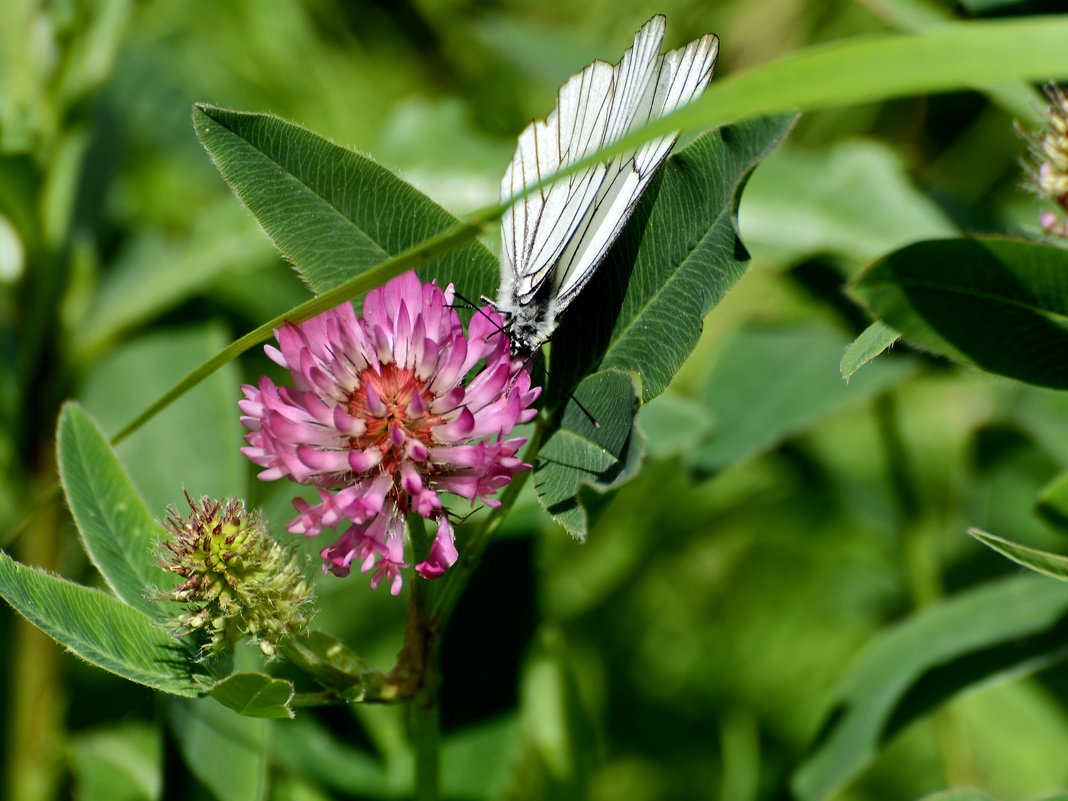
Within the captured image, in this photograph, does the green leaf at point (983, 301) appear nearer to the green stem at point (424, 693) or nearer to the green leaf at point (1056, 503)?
the green leaf at point (1056, 503)

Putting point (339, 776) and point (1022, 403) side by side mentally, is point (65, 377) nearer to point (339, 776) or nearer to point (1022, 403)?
point (339, 776)

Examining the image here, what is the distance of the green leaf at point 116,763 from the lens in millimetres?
1071

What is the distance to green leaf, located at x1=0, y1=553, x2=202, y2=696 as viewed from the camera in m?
0.65

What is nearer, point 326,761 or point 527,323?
point 527,323

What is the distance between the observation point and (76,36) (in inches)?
55.2

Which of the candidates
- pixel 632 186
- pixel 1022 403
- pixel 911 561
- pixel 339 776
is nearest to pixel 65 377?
pixel 339 776

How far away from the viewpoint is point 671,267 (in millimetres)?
757

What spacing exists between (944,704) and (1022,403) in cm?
55

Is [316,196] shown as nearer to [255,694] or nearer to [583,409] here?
[583,409]

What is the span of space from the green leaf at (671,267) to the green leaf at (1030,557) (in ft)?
0.84

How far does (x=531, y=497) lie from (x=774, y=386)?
0.43m

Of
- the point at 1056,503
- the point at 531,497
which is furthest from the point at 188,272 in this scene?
the point at 1056,503

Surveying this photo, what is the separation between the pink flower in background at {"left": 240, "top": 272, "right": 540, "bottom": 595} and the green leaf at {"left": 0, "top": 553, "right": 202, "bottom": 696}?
0.16m

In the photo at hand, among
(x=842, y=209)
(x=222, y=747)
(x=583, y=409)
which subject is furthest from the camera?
(x=842, y=209)
